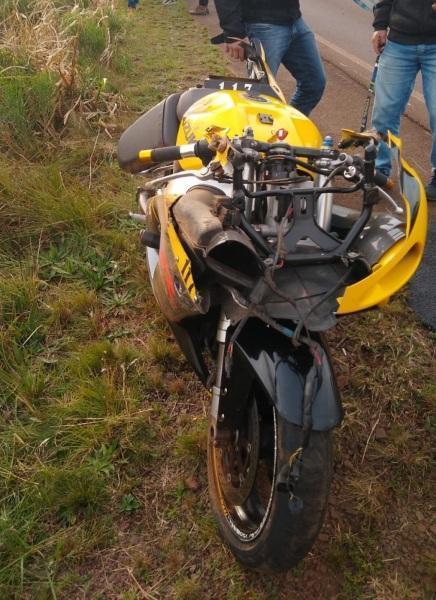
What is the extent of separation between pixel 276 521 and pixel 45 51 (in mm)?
4848

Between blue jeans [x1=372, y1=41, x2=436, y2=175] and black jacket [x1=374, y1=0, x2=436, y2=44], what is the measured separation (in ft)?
0.14

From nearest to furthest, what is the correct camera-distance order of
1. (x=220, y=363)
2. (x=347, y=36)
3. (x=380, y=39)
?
(x=220, y=363), (x=380, y=39), (x=347, y=36)

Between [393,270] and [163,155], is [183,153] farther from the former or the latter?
[393,270]

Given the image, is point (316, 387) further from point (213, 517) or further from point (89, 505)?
point (89, 505)

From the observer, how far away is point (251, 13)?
12.2ft

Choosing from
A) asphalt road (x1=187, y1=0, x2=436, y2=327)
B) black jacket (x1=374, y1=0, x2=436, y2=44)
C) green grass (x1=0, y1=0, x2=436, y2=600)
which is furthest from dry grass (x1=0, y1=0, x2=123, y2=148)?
black jacket (x1=374, y1=0, x2=436, y2=44)

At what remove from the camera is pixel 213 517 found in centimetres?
197

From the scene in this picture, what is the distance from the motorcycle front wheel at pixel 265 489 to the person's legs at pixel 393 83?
7.57 feet

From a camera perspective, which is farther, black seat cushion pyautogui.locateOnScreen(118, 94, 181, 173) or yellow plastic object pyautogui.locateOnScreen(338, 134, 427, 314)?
black seat cushion pyautogui.locateOnScreen(118, 94, 181, 173)

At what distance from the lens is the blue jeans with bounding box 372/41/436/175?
339cm

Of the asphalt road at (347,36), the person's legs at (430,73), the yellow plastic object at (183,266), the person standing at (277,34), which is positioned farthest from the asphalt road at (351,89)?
the yellow plastic object at (183,266)

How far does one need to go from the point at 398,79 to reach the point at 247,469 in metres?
2.85

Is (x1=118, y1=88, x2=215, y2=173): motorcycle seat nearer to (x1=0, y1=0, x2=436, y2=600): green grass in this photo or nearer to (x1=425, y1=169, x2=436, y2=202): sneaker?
(x1=0, y1=0, x2=436, y2=600): green grass

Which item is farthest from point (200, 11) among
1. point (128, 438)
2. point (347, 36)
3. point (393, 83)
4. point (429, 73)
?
point (128, 438)
